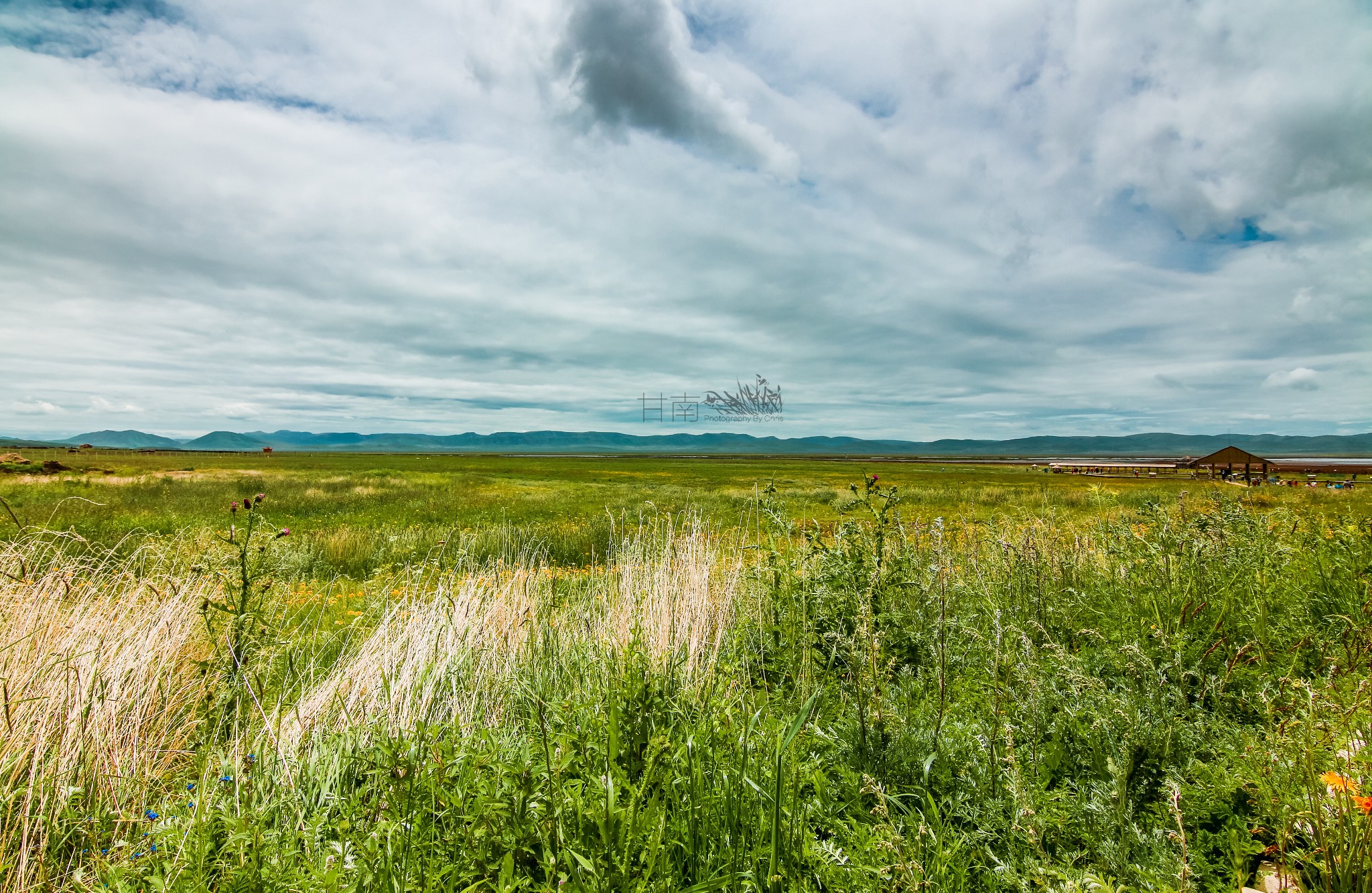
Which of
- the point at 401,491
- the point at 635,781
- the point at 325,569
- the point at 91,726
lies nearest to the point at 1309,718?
the point at 635,781

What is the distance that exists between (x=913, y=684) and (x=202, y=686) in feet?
16.2

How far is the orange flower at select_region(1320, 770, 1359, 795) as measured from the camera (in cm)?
225

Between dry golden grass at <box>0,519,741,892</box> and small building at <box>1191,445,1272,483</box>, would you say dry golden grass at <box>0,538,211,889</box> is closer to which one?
dry golden grass at <box>0,519,741,892</box>

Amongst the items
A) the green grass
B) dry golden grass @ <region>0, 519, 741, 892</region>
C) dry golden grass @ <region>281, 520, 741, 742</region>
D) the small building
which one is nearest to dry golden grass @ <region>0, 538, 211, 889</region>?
dry golden grass @ <region>0, 519, 741, 892</region>

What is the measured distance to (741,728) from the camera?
130 inches

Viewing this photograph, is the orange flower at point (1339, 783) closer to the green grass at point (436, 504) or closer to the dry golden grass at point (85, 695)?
the green grass at point (436, 504)

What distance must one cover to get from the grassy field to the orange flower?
0.16 ft

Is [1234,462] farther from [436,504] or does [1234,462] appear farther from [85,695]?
[85,695]

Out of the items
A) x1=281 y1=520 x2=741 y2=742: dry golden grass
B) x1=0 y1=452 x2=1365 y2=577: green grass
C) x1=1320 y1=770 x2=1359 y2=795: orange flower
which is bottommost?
x1=0 y1=452 x2=1365 y2=577: green grass

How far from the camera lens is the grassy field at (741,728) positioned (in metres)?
2.24

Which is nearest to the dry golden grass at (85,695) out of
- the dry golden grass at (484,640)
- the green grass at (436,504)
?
the dry golden grass at (484,640)

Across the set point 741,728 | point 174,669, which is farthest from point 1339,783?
point 174,669

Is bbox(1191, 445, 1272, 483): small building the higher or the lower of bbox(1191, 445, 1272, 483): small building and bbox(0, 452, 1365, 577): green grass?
the higher

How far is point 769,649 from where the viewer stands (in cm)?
536
